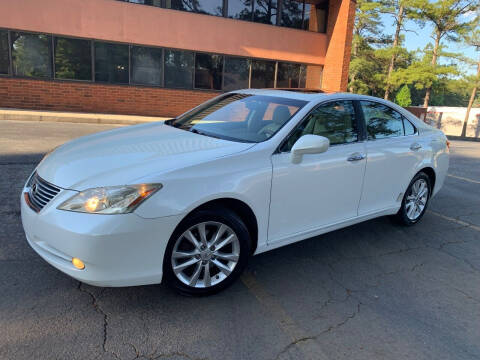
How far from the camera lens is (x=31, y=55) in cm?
1420

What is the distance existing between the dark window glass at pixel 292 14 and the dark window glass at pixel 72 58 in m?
8.53

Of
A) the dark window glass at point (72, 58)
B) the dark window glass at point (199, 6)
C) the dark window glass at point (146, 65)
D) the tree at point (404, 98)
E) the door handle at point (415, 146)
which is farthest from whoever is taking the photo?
the tree at point (404, 98)

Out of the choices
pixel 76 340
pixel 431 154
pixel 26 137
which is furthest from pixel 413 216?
pixel 26 137

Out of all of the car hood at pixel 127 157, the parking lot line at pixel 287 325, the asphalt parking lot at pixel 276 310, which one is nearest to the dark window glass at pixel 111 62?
the asphalt parking lot at pixel 276 310

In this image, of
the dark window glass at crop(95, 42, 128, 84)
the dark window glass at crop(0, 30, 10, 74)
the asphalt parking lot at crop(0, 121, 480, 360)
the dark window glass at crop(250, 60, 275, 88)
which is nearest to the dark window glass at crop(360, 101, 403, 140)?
the asphalt parking lot at crop(0, 121, 480, 360)

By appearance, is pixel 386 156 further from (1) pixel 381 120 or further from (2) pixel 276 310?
(2) pixel 276 310

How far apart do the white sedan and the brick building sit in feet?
39.7

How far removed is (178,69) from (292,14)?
235 inches

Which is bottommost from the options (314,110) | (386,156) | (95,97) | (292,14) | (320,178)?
(95,97)

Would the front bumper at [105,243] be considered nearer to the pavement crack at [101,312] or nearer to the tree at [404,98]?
the pavement crack at [101,312]

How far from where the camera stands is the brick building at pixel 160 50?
14133 mm

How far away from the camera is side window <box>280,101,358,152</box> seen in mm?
3529

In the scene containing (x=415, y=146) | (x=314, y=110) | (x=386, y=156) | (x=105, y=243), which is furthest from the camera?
(x=415, y=146)

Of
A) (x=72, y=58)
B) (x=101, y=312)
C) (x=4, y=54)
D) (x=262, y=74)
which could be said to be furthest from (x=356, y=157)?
(x=4, y=54)
